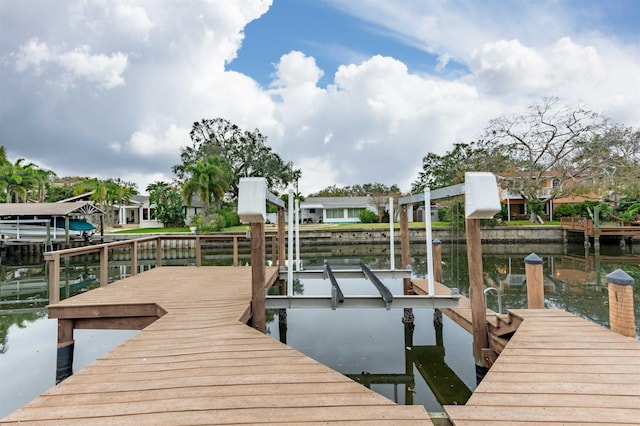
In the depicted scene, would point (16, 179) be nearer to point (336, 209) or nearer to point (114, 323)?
point (336, 209)

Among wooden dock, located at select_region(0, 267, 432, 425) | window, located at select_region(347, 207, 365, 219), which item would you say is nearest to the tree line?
window, located at select_region(347, 207, 365, 219)

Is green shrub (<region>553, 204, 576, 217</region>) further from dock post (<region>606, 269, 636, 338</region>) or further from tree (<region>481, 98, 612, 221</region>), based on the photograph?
dock post (<region>606, 269, 636, 338</region>)

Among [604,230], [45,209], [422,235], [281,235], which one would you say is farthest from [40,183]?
[604,230]

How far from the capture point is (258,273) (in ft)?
12.0

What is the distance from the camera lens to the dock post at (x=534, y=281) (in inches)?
148

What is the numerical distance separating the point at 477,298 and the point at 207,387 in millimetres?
2758

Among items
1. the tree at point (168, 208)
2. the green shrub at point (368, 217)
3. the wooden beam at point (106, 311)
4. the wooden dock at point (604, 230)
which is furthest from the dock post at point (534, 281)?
the tree at point (168, 208)

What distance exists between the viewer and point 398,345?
5055 millimetres

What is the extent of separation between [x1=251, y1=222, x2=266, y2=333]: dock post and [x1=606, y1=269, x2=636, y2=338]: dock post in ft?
11.6

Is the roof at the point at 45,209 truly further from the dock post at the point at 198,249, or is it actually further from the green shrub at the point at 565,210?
the green shrub at the point at 565,210

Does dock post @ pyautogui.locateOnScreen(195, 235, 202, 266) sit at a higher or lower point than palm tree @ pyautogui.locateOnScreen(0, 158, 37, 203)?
lower

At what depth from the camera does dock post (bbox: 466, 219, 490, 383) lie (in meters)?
3.32

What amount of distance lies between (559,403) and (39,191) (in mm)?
46835

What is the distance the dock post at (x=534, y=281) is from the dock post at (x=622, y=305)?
2.31 feet
